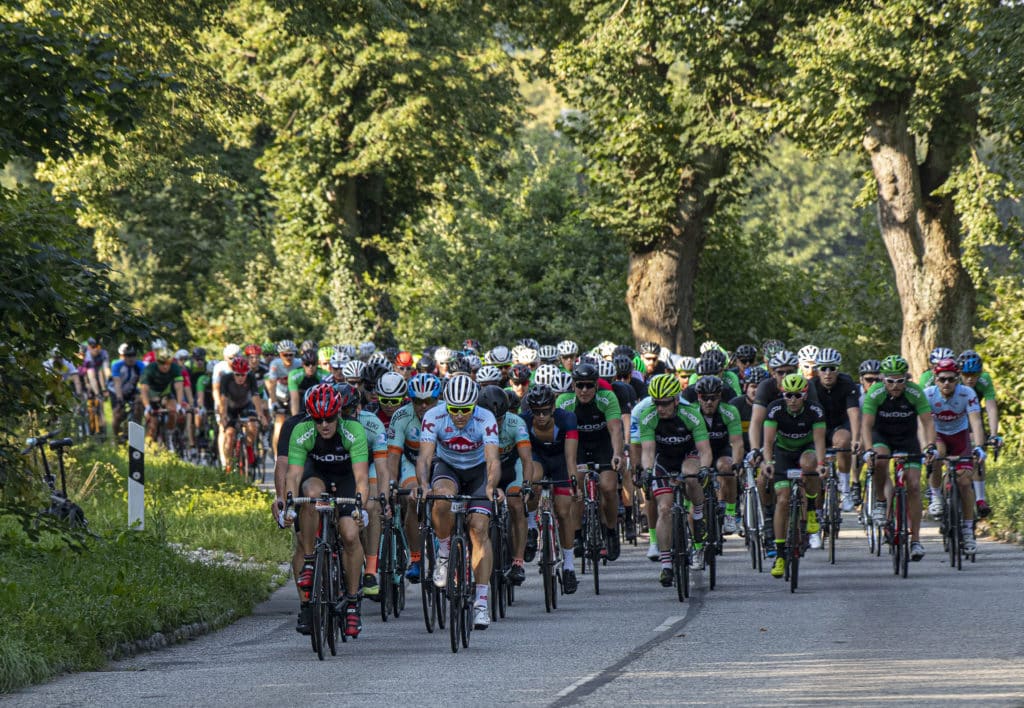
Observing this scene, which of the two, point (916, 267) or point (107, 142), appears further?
point (916, 267)

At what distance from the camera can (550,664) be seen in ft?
35.1

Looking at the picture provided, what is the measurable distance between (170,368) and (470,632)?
606 inches

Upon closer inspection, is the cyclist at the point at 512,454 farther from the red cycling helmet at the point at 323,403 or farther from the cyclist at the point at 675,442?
the red cycling helmet at the point at 323,403

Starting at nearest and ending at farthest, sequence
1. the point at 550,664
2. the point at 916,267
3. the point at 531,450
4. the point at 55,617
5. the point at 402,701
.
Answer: the point at 402,701 → the point at 550,664 → the point at 55,617 → the point at 531,450 → the point at 916,267

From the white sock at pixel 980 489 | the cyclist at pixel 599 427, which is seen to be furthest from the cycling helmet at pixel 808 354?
the cyclist at pixel 599 427

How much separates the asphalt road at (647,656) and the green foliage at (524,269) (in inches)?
818

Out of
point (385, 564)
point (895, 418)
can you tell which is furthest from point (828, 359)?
point (385, 564)

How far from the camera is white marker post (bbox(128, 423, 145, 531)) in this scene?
15227 millimetres

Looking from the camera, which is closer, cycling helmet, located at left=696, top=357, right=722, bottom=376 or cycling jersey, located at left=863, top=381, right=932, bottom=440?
cycling jersey, located at left=863, top=381, right=932, bottom=440

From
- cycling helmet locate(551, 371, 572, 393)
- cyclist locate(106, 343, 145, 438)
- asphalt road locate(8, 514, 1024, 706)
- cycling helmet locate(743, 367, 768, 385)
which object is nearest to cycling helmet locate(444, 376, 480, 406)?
asphalt road locate(8, 514, 1024, 706)

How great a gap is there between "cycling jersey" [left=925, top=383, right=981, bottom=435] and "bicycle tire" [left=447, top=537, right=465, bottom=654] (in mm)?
7171

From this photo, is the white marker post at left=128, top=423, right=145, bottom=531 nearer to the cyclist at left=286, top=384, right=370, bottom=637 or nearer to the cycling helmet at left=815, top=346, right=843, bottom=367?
the cyclist at left=286, top=384, right=370, bottom=637

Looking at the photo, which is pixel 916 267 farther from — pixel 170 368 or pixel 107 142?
pixel 107 142

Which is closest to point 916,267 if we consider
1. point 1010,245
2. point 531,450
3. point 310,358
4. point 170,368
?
point 1010,245
